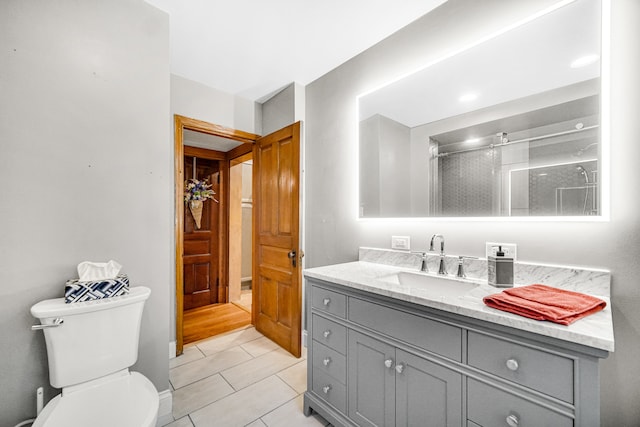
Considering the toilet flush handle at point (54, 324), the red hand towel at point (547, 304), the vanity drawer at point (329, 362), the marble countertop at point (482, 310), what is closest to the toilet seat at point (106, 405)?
the toilet flush handle at point (54, 324)

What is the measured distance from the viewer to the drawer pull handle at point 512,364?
871 millimetres

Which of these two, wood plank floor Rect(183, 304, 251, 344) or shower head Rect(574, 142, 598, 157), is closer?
shower head Rect(574, 142, 598, 157)

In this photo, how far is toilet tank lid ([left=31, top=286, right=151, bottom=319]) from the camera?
117 centimetres

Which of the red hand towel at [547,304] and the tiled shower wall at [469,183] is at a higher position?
the tiled shower wall at [469,183]

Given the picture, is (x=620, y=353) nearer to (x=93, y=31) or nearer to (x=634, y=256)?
(x=634, y=256)

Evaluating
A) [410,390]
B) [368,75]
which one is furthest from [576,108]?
[410,390]

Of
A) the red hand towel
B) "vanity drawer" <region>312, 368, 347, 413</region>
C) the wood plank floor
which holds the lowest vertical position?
the wood plank floor

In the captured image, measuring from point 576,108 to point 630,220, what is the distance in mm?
532

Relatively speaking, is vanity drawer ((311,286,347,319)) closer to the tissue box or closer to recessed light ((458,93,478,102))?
the tissue box

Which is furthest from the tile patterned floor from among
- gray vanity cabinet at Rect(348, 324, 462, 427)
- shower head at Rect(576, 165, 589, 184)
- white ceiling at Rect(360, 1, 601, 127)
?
white ceiling at Rect(360, 1, 601, 127)

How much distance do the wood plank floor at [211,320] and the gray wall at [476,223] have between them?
134 centimetres

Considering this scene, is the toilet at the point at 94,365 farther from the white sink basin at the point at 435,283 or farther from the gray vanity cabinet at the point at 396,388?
the white sink basin at the point at 435,283

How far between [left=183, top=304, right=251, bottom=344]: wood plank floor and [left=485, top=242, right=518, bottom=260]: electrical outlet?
269 cm

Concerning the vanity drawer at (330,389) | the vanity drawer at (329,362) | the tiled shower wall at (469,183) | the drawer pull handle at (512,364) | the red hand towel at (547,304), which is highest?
the tiled shower wall at (469,183)
